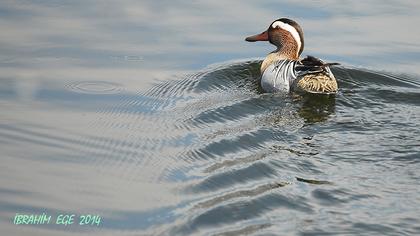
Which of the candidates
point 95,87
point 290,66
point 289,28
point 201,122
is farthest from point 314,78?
point 95,87

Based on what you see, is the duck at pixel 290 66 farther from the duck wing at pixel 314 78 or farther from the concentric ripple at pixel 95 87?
the concentric ripple at pixel 95 87

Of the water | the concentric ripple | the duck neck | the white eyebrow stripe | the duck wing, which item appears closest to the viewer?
the water

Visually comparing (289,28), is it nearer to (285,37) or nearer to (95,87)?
(285,37)

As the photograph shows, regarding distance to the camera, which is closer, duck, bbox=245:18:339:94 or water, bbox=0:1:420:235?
water, bbox=0:1:420:235

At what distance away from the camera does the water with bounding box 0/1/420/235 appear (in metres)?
7.66

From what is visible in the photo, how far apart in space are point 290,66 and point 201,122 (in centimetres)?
278

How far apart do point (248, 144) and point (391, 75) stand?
11.3 ft

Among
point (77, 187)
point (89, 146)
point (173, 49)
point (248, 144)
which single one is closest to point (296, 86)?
point (173, 49)

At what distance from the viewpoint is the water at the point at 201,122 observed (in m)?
7.66

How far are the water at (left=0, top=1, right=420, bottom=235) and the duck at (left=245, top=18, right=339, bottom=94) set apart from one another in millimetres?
218

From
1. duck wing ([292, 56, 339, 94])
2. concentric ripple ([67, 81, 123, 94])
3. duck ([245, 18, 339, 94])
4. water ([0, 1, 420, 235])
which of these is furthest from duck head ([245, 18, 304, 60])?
concentric ripple ([67, 81, 123, 94])

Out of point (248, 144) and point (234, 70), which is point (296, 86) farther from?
point (248, 144)

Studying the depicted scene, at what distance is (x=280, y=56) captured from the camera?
13.2 m

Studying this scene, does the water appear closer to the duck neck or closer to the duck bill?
the duck neck
